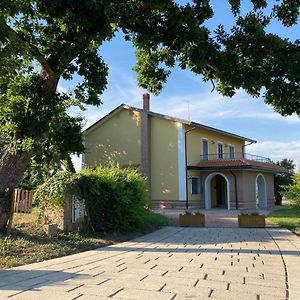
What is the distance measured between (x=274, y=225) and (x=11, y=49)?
1331 centimetres

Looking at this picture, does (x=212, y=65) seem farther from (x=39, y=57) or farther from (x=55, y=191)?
(x=55, y=191)

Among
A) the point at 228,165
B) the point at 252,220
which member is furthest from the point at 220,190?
the point at 252,220

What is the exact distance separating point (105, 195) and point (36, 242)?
3.81 metres

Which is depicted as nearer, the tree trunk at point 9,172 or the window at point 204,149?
the tree trunk at point 9,172

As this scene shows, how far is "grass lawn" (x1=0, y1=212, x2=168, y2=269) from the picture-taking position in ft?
30.6

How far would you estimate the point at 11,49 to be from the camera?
8453mm

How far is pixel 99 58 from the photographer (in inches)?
528

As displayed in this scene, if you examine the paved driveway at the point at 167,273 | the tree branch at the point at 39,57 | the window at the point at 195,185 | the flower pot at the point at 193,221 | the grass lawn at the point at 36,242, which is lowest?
the paved driveway at the point at 167,273

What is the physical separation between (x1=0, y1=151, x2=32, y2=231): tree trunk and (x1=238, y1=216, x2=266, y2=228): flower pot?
30.0 feet

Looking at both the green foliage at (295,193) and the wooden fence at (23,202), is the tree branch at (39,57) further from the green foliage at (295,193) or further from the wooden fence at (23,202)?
the green foliage at (295,193)

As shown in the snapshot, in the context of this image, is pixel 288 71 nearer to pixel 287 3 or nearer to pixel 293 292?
pixel 287 3

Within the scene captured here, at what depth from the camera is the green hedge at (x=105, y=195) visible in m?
13.4

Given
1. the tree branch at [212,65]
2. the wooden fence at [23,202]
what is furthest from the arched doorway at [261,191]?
the tree branch at [212,65]

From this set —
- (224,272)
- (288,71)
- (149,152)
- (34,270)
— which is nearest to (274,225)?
(288,71)
